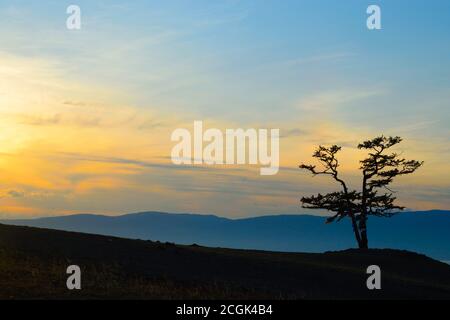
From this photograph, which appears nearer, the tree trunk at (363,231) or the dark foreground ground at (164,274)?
the dark foreground ground at (164,274)

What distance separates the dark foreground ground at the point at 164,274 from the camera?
94.4 ft

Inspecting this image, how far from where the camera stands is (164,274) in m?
Result: 35.3

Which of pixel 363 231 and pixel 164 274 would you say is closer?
pixel 164 274

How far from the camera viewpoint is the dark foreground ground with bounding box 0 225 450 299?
2878cm

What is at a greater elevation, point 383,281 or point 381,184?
point 381,184

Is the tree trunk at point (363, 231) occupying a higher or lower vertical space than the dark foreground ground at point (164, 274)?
higher

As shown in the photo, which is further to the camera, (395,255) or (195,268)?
(395,255)

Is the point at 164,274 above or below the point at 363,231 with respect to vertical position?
below

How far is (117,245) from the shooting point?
141 ft

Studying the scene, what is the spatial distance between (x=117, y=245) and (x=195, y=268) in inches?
268
